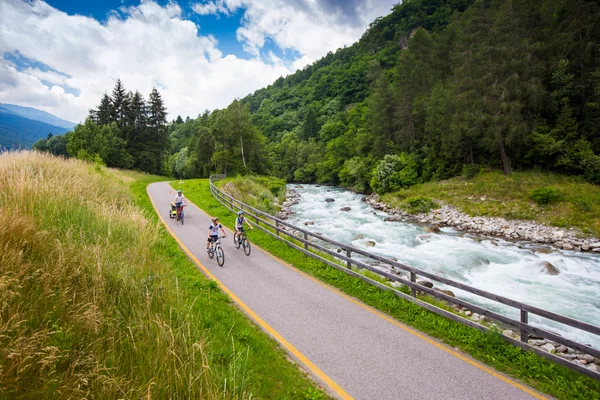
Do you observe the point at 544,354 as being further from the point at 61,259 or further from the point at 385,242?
the point at 385,242

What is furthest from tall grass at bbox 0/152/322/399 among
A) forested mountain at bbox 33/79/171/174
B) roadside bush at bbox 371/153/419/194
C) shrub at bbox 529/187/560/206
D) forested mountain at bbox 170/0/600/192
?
forested mountain at bbox 33/79/171/174

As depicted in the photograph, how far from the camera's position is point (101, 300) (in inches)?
163

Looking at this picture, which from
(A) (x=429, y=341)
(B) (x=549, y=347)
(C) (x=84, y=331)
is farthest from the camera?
(B) (x=549, y=347)

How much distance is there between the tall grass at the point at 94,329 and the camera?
2.69 m

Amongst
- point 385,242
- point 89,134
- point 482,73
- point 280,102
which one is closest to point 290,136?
point 280,102

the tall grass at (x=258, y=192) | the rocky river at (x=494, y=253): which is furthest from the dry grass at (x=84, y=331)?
the tall grass at (x=258, y=192)

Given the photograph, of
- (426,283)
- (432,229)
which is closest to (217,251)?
(426,283)

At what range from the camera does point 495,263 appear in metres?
16.0

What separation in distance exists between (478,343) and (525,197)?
23595mm

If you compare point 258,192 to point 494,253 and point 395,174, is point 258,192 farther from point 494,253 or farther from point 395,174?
point 494,253

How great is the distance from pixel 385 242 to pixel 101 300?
1772 cm

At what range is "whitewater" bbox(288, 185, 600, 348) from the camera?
37.0ft

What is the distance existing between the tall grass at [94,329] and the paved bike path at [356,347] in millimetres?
760

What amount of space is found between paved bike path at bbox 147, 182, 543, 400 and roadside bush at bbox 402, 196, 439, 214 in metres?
21.6
